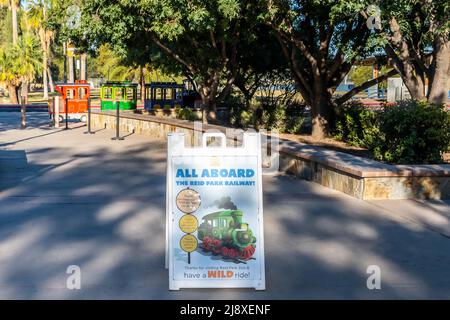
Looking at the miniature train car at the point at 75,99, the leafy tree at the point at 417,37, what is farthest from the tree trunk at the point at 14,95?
the leafy tree at the point at 417,37

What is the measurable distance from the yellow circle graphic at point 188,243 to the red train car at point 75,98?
26207 mm

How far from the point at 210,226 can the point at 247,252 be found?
39 cm

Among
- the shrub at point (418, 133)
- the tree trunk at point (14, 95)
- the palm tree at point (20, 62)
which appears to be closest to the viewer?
the shrub at point (418, 133)

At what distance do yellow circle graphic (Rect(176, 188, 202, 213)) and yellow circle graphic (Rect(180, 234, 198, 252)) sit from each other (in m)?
0.22

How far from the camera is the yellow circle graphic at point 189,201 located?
5750 mm

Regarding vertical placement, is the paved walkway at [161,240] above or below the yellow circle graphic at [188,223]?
Answer: below

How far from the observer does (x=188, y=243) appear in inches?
226

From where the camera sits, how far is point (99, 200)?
388 inches

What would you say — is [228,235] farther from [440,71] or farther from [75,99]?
[75,99]

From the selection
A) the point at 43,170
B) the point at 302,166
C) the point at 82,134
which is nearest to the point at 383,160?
the point at 302,166

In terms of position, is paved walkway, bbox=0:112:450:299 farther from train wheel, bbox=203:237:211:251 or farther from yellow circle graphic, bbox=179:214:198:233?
yellow circle graphic, bbox=179:214:198:233

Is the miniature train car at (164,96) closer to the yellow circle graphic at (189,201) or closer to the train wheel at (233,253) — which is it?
the yellow circle graphic at (189,201)

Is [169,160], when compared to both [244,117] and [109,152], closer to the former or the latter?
[109,152]

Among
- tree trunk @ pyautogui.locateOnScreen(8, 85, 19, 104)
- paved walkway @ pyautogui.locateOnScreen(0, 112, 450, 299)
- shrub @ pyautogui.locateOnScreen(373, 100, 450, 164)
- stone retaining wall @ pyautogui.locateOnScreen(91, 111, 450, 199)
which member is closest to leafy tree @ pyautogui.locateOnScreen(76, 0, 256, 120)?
stone retaining wall @ pyautogui.locateOnScreen(91, 111, 450, 199)
